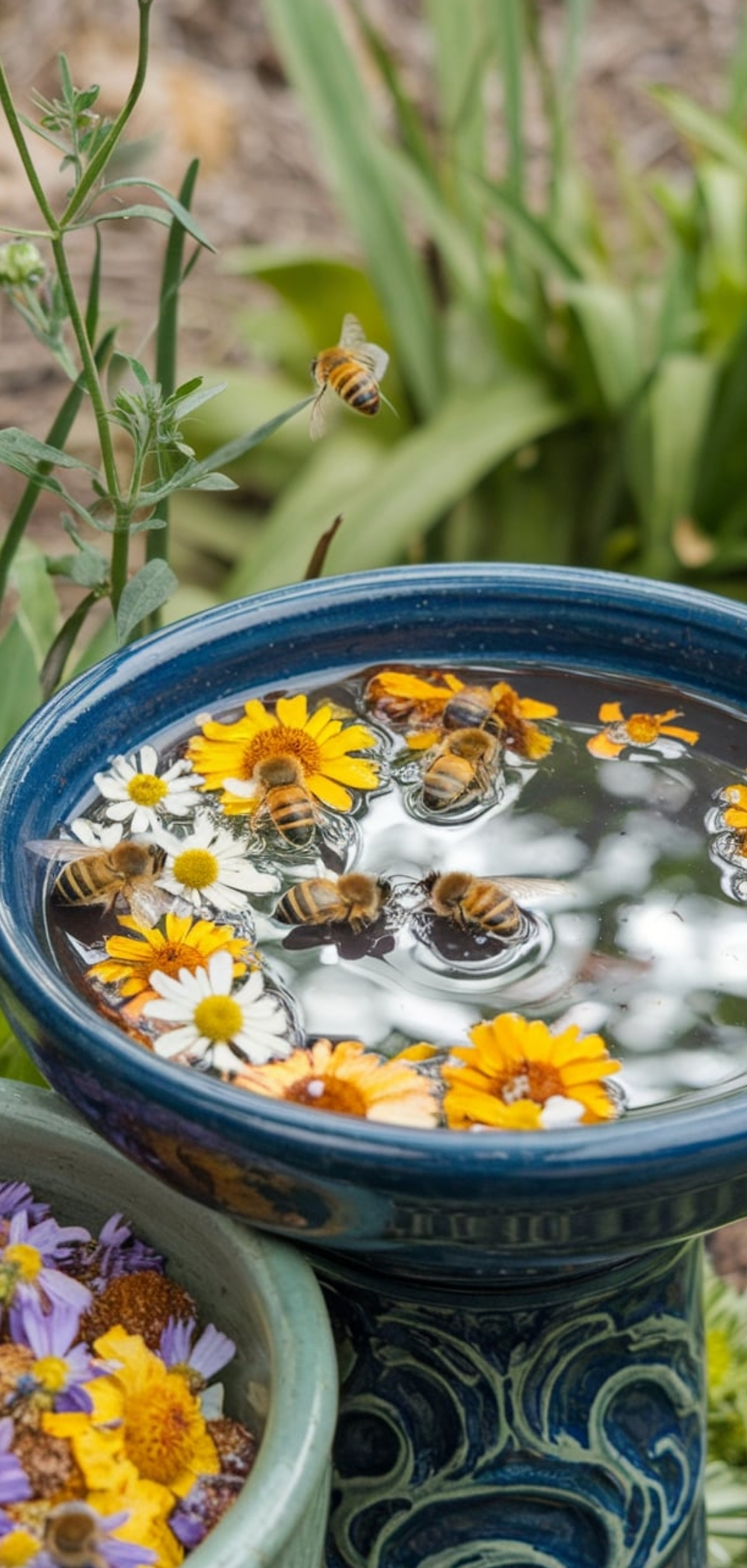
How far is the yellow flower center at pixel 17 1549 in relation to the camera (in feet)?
2.34

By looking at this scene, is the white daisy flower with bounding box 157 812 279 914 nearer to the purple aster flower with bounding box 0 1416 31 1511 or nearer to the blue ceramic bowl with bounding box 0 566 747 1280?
the blue ceramic bowl with bounding box 0 566 747 1280

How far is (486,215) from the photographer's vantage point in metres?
2.86

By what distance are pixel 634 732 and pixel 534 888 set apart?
18cm

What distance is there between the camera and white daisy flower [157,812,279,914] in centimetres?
92

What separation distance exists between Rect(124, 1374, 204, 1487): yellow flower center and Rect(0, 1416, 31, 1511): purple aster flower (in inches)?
2.0

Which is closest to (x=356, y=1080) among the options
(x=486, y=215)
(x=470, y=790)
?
(x=470, y=790)

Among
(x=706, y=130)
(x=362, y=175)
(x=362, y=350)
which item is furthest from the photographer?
(x=362, y=175)

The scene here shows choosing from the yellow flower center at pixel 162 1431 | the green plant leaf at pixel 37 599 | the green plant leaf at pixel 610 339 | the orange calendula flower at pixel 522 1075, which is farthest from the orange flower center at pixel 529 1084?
the green plant leaf at pixel 610 339

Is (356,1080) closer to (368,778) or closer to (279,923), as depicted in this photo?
(279,923)

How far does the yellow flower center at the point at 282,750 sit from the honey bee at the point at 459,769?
7 cm

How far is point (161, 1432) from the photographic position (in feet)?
2.59

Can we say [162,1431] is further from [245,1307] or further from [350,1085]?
[350,1085]

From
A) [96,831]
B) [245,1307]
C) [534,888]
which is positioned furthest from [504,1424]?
[96,831]

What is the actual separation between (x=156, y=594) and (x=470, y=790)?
221mm
